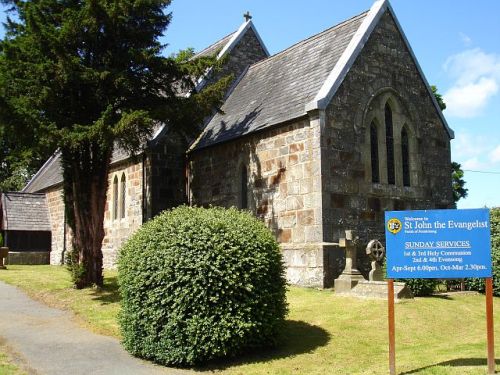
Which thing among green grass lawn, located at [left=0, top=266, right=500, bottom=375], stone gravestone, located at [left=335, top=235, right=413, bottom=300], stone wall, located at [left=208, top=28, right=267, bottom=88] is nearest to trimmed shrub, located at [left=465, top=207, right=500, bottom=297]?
green grass lawn, located at [left=0, top=266, right=500, bottom=375]

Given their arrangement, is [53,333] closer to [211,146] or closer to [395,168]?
[211,146]

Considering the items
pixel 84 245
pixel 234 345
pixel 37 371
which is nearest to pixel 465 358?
pixel 234 345

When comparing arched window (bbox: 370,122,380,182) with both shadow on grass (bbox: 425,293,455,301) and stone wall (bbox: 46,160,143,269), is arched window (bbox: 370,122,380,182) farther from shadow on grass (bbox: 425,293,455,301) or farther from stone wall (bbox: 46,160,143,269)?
stone wall (bbox: 46,160,143,269)

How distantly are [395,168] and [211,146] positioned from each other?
6.45 meters

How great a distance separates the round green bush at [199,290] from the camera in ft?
28.0

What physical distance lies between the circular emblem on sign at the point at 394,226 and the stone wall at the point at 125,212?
1322cm

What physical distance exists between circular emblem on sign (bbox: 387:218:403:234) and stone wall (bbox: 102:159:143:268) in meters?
13.2

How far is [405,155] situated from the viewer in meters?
17.8

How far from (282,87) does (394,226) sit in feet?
35.7

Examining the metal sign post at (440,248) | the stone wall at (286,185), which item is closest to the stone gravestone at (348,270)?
the stone wall at (286,185)

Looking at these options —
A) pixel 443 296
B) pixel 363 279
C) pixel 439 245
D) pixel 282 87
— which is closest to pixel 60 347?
pixel 439 245

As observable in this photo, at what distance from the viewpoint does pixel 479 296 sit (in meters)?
14.7

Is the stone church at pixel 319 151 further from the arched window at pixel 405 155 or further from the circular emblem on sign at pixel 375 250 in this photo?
the circular emblem on sign at pixel 375 250

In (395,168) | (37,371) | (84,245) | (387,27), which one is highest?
(387,27)
